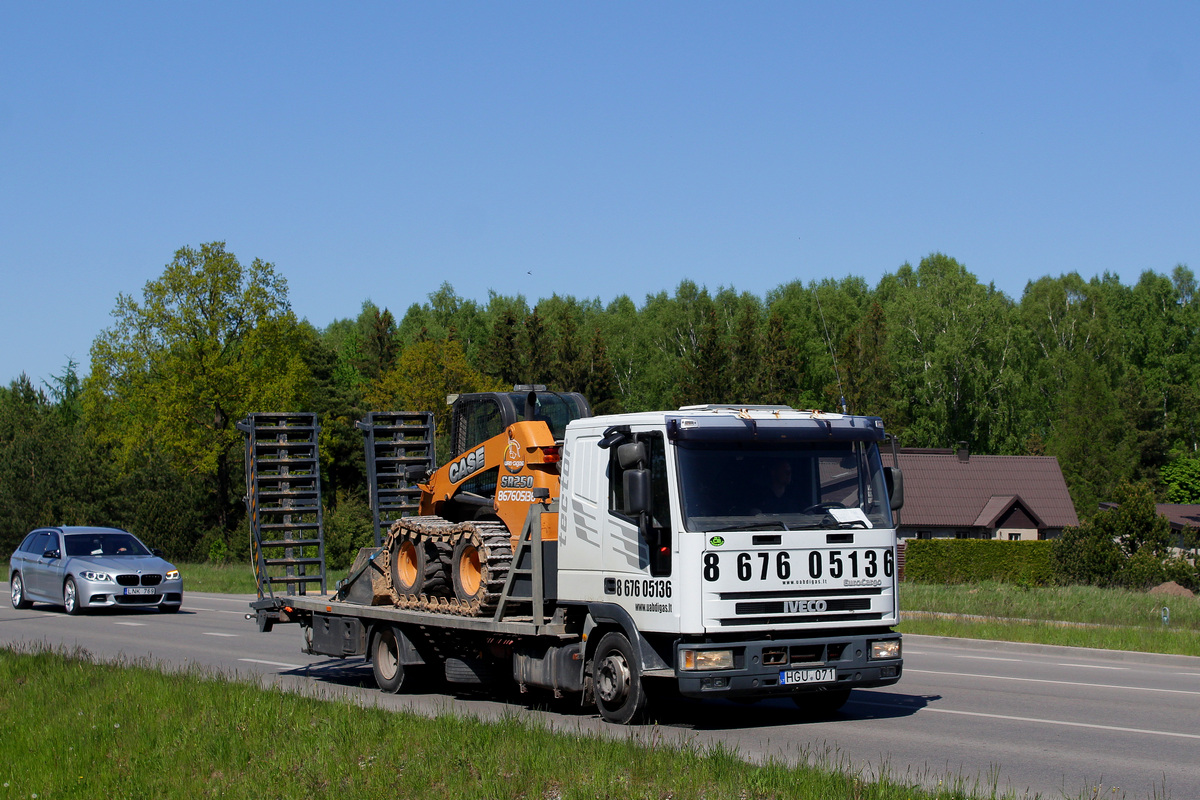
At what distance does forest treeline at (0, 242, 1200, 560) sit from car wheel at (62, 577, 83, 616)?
751 inches

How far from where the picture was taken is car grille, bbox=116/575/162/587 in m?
24.7

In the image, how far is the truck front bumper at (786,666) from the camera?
9.95 m

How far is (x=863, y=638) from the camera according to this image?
10531mm

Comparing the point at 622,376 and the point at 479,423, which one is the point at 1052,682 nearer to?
the point at 479,423

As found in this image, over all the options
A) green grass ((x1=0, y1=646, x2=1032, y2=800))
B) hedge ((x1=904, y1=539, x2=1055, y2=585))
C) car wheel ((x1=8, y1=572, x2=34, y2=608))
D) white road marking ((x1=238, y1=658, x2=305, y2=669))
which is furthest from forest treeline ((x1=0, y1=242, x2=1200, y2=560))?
green grass ((x1=0, y1=646, x2=1032, y2=800))

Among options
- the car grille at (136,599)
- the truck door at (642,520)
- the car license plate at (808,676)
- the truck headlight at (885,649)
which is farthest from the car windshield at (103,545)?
the truck headlight at (885,649)

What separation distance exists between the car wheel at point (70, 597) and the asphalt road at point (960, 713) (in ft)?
15.6

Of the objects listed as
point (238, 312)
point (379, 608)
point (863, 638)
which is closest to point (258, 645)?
point (379, 608)

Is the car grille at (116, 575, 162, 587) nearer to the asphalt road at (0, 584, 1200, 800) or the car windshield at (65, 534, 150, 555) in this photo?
the car windshield at (65, 534, 150, 555)

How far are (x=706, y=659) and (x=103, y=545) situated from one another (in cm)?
1917

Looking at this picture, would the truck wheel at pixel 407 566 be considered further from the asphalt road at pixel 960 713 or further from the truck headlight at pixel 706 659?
the truck headlight at pixel 706 659

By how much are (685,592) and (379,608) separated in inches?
186

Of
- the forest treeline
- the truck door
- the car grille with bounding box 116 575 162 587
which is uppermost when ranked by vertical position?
the forest treeline

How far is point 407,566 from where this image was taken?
1352cm
